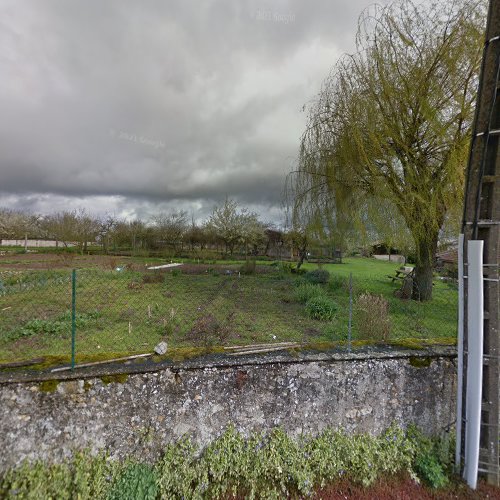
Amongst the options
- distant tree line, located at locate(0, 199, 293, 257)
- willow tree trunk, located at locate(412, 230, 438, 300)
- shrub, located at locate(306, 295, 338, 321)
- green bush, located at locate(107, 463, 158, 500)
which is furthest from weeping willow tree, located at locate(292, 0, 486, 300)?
distant tree line, located at locate(0, 199, 293, 257)

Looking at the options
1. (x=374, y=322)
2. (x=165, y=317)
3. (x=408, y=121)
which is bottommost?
(x=165, y=317)

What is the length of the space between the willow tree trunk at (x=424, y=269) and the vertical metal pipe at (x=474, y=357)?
5.54 metres

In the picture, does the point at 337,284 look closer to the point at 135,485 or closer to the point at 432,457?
the point at 432,457

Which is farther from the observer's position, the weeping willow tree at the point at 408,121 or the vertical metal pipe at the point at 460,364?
the weeping willow tree at the point at 408,121

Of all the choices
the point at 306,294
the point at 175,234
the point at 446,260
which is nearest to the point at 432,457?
the point at 306,294

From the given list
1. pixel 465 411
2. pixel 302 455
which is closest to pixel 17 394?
pixel 302 455

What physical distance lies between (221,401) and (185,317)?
420 centimetres

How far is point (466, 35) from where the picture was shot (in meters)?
5.55

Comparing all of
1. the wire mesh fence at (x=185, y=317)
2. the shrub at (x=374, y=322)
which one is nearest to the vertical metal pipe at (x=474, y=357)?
the wire mesh fence at (x=185, y=317)

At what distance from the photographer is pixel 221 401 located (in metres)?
2.44

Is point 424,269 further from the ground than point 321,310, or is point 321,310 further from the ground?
point 424,269

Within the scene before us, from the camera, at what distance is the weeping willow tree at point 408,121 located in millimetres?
5742

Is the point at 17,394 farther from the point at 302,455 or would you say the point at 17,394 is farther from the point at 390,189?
the point at 390,189

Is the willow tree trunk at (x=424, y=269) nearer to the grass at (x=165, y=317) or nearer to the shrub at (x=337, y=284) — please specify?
the grass at (x=165, y=317)
